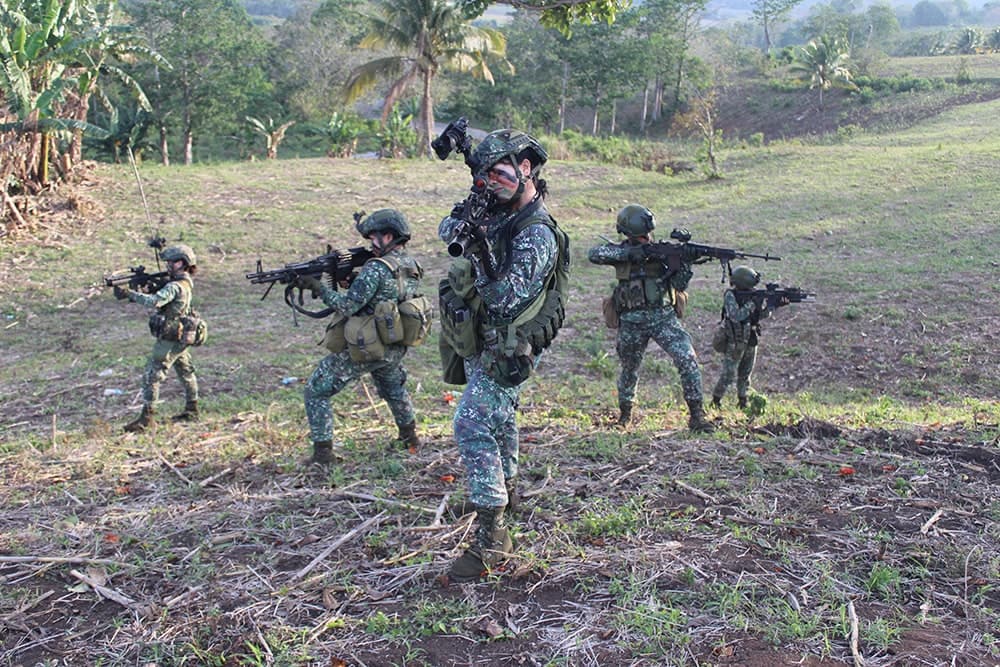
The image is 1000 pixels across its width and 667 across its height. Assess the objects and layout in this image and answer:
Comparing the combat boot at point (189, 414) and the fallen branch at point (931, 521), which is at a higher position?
the fallen branch at point (931, 521)

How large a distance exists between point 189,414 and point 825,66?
40.7 meters

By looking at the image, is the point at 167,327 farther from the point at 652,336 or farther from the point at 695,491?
the point at 695,491

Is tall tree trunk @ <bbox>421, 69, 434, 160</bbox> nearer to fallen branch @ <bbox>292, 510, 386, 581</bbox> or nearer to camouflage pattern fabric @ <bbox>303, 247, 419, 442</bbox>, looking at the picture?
camouflage pattern fabric @ <bbox>303, 247, 419, 442</bbox>

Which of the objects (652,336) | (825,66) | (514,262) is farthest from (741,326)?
(825,66)

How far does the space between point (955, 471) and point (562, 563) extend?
293 centimetres

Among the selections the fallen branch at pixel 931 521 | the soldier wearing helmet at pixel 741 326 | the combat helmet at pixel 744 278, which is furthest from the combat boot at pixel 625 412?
the fallen branch at pixel 931 521

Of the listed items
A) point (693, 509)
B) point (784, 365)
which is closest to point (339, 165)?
point (784, 365)

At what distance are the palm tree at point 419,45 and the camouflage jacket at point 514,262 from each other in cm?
2191

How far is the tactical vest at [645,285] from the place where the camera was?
6605mm

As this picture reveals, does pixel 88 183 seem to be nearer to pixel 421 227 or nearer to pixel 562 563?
pixel 421 227

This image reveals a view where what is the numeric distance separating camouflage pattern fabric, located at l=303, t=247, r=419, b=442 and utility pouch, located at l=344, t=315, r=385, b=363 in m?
0.07

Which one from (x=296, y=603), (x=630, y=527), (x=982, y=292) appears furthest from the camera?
(x=982, y=292)

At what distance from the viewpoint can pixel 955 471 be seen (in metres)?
5.28

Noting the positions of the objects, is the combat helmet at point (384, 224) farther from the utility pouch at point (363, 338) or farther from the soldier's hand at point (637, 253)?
the soldier's hand at point (637, 253)
